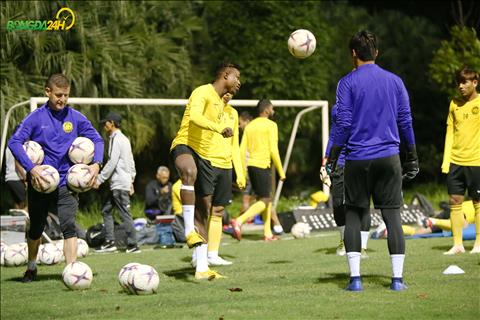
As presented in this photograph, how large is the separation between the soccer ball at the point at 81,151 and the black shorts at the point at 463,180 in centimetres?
434

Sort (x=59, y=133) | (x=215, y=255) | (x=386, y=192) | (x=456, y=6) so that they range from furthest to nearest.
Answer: (x=456, y=6) → (x=215, y=255) → (x=59, y=133) → (x=386, y=192)

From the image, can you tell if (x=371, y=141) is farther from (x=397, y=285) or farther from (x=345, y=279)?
(x=345, y=279)

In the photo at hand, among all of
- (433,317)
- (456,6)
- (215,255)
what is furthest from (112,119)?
(456,6)

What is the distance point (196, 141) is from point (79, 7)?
10.2 m

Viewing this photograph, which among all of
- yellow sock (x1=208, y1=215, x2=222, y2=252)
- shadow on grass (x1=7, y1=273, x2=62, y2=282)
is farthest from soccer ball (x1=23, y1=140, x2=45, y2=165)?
yellow sock (x1=208, y1=215, x2=222, y2=252)

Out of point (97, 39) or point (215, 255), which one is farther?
point (97, 39)

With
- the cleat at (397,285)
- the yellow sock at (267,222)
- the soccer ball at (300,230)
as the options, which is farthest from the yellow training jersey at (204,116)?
the soccer ball at (300,230)

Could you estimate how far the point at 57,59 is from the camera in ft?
59.8

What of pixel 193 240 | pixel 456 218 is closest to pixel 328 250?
pixel 456 218

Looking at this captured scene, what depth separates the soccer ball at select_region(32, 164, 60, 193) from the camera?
897 centimetres

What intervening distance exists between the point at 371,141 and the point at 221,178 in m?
2.52

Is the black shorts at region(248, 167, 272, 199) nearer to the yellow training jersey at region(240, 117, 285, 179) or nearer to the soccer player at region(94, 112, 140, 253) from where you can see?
the yellow training jersey at region(240, 117, 285, 179)

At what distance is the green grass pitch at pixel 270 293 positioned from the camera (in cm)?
689

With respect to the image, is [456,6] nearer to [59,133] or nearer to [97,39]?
[97,39]
